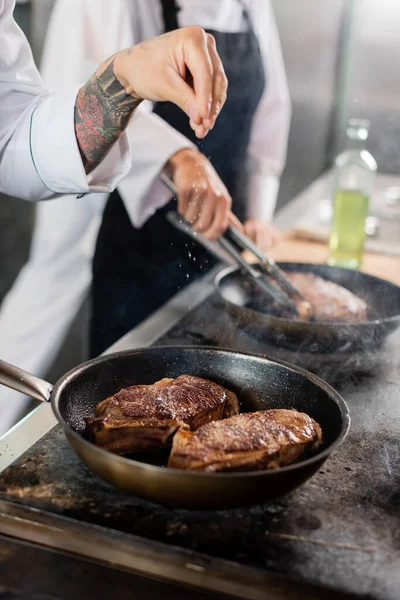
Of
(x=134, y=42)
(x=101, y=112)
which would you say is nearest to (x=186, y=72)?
(x=101, y=112)

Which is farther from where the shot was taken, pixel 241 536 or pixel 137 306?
pixel 137 306

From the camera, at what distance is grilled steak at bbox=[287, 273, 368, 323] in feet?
5.54

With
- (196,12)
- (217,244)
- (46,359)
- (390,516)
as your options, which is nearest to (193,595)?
(390,516)

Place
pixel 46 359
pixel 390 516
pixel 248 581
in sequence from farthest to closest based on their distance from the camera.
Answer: pixel 46 359, pixel 390 516, pixel 248 581

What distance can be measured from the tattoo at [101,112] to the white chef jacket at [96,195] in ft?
1.62

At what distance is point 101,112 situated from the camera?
1.36m

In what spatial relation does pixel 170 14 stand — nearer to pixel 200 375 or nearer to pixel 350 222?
pixel 350 222

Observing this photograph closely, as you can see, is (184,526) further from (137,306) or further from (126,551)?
(137,306)

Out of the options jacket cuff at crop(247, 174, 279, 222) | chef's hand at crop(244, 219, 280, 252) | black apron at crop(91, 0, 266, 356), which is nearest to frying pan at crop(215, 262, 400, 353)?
chef's hand at crop(244, 219, 280, 252)

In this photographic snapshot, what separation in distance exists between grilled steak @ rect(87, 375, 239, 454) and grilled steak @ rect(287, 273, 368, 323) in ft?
2.01

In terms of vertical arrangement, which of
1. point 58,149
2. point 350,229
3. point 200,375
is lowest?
point 350,229

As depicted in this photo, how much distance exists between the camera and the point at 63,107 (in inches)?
55.3

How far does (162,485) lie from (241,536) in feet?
0.46

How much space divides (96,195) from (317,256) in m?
0.84
